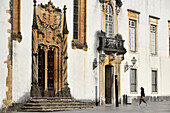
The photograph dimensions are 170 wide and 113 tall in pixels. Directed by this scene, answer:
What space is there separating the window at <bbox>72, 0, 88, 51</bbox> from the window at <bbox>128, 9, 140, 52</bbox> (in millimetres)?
5920

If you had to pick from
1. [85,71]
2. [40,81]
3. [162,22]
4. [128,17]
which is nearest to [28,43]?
[40,81]

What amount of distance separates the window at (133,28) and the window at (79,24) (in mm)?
5920

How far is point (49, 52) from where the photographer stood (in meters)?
27.3

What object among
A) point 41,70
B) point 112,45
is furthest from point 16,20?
point 112,45

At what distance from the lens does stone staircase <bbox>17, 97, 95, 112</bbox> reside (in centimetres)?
2428

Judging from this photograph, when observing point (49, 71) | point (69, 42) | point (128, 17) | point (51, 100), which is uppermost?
point (128, 17)

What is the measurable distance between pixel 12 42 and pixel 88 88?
7280 millimetres

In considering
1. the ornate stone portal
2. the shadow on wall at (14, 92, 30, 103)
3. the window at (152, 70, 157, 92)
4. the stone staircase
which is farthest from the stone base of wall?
the shadow on wall at (14, 92, 30, 103)

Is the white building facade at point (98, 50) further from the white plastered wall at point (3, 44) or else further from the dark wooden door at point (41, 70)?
the dark wooden door at point (41, 70)

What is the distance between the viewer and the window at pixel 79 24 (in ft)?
95.9

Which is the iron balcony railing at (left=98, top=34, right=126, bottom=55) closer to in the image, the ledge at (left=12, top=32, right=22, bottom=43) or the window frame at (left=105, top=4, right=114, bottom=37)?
the window frame at (left=105, top=4, right=114, bottom=37)

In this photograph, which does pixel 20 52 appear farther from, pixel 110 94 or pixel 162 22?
pixel 162 22

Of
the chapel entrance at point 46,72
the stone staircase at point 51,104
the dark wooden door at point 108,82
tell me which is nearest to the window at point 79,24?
the chapel entrance at point 46,72

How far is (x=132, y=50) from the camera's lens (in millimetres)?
34844
